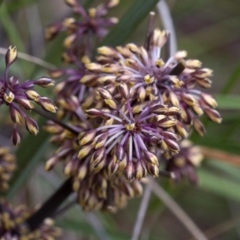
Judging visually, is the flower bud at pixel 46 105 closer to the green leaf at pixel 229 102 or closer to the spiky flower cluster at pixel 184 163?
the spiky flower cluster at pixel 184 163

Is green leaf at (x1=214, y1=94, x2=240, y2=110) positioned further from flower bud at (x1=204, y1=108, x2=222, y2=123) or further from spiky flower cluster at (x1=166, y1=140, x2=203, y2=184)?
flower bud at (x1=204, y1=108, x2=222, y2=123)

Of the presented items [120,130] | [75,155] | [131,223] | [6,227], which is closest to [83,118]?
[75,155]

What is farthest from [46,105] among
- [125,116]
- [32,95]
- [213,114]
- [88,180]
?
[213,114]

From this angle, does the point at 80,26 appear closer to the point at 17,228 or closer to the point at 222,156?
the point at 17,228

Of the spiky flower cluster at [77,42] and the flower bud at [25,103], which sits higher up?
the flower bud at [25,103]

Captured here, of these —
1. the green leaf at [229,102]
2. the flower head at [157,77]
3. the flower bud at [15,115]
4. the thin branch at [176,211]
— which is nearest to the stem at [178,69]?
the flower head at [157,77]

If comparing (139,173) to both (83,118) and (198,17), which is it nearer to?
(83,118)

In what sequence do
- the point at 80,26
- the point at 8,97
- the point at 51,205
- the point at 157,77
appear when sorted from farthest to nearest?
the point at 80,26 < the point at 51,205 < the point at 157,77 < the point at 8,97
